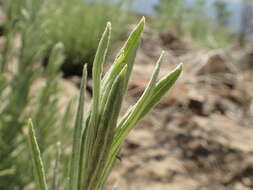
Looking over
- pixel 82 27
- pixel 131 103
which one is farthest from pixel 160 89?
pixel 82 27

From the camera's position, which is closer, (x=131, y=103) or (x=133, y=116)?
(x=133, y=116)

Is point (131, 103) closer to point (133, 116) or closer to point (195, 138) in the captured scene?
point (195, 138)

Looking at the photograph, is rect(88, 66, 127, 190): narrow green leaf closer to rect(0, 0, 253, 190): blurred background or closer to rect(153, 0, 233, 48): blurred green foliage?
rect(0, 0, 253, 190): blurred background

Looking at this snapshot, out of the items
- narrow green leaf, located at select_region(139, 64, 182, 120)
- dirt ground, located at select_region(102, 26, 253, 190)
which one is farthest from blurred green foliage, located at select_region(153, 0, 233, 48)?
narrow green leaf, located at select_region(139, 64, 182, 120)

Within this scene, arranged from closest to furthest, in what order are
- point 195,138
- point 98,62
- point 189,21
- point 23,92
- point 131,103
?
point 98,62
point 23,92
point 195,138
point 131,103
point 189,21

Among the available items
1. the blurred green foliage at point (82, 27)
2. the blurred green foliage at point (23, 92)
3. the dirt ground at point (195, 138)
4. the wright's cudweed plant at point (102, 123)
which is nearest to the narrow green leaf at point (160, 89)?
the wright's cudweed plant at point (102, 123)

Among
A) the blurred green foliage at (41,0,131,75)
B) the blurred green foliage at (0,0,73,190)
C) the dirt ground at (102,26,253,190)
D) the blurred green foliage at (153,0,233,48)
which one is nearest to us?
the blurred green foliage at (0,0,73,190)
